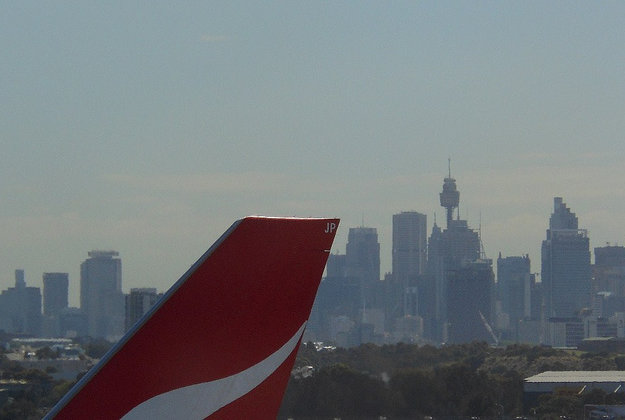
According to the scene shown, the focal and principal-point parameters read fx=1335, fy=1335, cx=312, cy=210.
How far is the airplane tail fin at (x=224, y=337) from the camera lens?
29.6 feet

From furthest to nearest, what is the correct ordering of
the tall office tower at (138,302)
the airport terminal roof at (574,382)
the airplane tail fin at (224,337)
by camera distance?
1. the tall office tower at (138,302)
2. the airport terminal roof at (574,382)
3. the airplane tail fin at (224,337)

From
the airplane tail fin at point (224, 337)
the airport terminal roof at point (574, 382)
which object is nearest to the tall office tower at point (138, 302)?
the airport terminal roof at point (574, 382)

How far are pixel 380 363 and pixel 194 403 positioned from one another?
40.8 meters

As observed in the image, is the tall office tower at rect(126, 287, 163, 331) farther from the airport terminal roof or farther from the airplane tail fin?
the airplane tail fin

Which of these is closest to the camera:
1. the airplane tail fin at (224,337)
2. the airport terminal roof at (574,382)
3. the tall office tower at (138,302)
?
the airplane tail fin at (224,337)

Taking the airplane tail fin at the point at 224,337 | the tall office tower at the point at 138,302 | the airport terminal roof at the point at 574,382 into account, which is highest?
the tall office tower at the point at 138,302

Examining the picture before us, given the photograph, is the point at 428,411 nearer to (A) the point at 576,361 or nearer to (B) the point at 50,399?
(B) the point at 50,399

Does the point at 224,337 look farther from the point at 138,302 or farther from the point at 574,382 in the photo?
the point at 138,302

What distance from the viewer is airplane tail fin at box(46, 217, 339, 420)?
355 inches

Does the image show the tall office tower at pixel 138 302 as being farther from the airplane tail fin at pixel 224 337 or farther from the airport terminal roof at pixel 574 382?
the airplane tail fin at pixel 224 337

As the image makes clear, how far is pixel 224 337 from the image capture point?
9.19 m

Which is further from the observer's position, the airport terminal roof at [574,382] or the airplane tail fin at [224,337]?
the airport terminal roof at [574,382]

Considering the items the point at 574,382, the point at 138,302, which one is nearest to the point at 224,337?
the point at 574,382

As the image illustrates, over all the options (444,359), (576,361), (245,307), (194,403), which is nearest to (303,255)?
(245,307)
